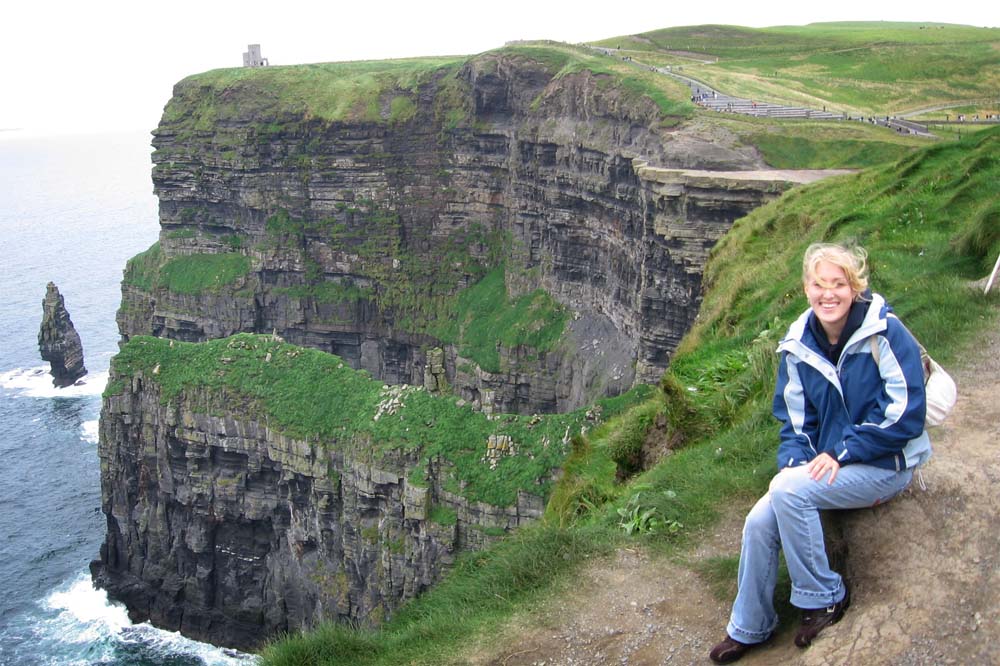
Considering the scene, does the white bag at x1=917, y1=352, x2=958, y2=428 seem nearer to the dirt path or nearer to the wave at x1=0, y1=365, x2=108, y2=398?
the dirt path

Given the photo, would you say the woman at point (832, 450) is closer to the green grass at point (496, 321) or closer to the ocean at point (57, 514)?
the ocean at point (57, 514)

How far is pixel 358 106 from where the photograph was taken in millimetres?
81500

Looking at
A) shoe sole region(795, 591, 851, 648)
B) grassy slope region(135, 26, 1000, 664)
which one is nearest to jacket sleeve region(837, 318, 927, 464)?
shoe sole region(795, 591, 851, 648)

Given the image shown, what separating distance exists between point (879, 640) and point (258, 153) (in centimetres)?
8039

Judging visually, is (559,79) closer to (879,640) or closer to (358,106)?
(358,106)

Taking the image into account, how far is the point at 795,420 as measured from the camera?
9562 millimetres

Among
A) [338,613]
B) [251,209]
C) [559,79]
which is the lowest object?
[338,613]

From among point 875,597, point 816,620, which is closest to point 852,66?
point 875,597

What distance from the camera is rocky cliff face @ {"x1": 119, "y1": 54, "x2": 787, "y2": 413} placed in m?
61.8

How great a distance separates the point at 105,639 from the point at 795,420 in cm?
4870

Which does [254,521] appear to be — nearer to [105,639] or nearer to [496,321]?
[105,639]

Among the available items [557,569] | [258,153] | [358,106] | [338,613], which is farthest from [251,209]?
[557,569]

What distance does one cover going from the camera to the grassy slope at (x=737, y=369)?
11086 mm

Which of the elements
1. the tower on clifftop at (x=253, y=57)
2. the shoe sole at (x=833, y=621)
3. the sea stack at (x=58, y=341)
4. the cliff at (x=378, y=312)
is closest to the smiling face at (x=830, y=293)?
the shoe sole at (x=833, y=621)
